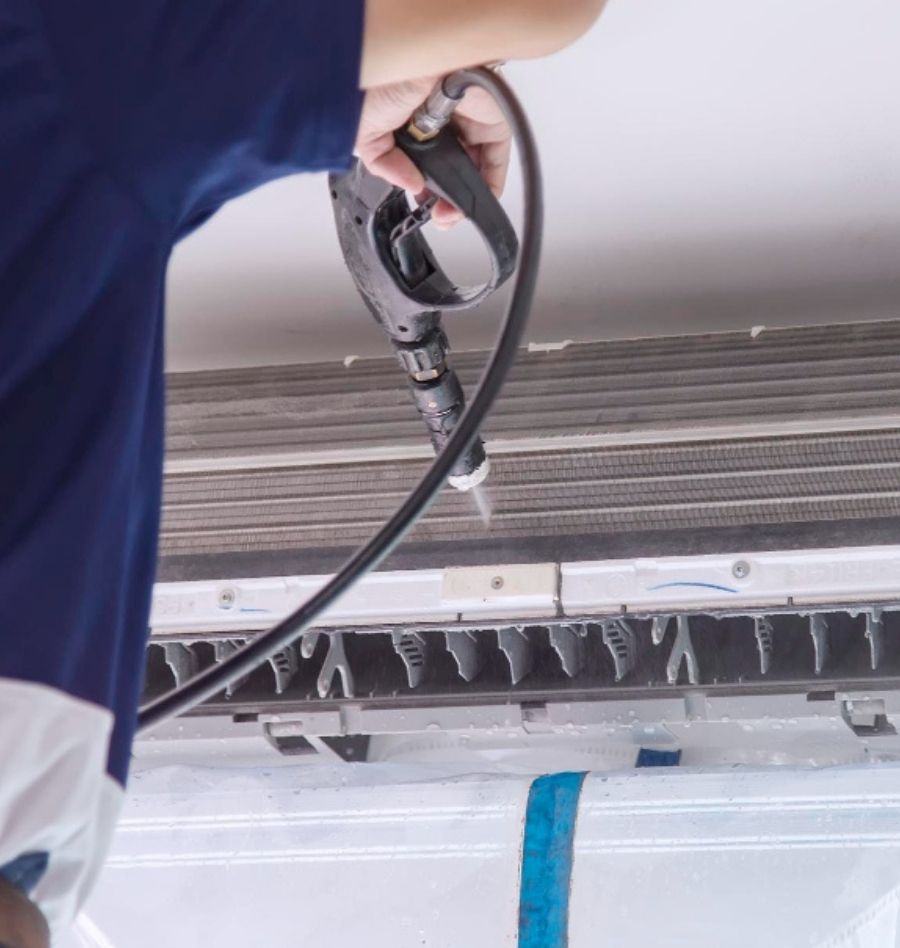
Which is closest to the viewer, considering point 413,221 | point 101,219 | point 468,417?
point 101,219

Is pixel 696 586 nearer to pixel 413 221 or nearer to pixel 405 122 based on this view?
pixel 413 221

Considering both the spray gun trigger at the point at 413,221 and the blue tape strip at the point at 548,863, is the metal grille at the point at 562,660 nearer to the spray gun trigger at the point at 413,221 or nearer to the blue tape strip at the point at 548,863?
the blue tape strip at the point at 548,863

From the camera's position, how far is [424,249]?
5.59 feet

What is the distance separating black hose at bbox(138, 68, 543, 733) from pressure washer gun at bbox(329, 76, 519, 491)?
0.09 meters

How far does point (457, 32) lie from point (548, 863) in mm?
1450

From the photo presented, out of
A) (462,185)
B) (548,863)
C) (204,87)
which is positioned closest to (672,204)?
(462,185)

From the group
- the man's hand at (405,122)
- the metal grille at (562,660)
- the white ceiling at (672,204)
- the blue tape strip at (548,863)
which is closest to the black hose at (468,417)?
the man's hand at (405,122)

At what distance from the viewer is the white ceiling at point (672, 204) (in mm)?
1787

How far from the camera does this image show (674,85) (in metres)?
1.85

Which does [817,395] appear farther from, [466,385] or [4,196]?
[4,196]

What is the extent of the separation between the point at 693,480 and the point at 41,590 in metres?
1.26

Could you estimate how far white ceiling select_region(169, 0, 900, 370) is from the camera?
5.86ft

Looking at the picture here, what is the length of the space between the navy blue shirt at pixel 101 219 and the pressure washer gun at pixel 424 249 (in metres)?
0.35

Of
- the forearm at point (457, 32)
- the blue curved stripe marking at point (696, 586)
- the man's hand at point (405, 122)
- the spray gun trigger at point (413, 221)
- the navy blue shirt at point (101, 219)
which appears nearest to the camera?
the navy blue shirt at point (101, 219)
